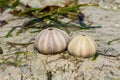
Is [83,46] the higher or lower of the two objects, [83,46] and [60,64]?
the higher

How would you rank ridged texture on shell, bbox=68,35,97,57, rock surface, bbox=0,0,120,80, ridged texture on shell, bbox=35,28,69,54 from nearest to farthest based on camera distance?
1. rock surface, bbox=0,0,120,80
2. ridged texture on shell, bbox=68,35,97,57
3. ridged texture on shell, bbox=35,28,69,54

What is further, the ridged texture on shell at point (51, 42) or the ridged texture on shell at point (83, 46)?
→ the ridged texture on shell at point (51, 42)

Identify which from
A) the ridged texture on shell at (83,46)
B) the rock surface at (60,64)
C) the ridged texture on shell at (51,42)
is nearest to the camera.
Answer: the rock surface at (60,64)

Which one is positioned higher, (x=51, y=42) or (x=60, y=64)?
(x=51, y=42)

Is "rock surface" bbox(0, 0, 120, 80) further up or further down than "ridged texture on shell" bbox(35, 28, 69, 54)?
further down

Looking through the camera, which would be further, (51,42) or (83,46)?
(51,42)
